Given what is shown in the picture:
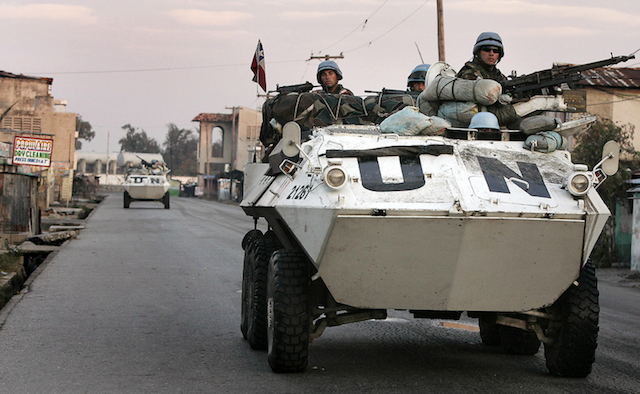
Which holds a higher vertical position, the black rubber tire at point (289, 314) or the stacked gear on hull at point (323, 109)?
the stacked gear on hull at point (323, 109)

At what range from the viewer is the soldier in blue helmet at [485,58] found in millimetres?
6229

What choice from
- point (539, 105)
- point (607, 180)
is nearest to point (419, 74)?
point (539, 105)

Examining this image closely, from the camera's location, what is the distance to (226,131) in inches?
3130

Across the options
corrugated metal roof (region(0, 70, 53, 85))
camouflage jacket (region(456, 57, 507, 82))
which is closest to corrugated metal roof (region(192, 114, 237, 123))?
corrugated metal roof (region(0, 70, 53, 85))

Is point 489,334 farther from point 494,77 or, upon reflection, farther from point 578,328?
point 494,77

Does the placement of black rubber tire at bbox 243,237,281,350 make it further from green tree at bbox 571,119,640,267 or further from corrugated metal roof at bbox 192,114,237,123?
corrugated metal roof at bbox 192,114,237,123

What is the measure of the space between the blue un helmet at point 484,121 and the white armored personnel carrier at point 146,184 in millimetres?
29676

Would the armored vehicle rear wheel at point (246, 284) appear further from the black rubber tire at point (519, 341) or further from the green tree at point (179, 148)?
the green tree at point (179, 148)

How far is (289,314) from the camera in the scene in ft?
15.8

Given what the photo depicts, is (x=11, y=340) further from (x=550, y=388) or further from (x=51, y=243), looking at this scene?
(x=51, y=243)

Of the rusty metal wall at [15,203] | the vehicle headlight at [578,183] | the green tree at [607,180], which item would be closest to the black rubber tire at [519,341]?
the vehicle headlight at [578,183]

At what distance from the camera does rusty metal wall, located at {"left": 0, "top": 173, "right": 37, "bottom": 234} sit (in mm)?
16688

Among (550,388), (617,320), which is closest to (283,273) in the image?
(550,388)

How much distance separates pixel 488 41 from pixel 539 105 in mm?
835
